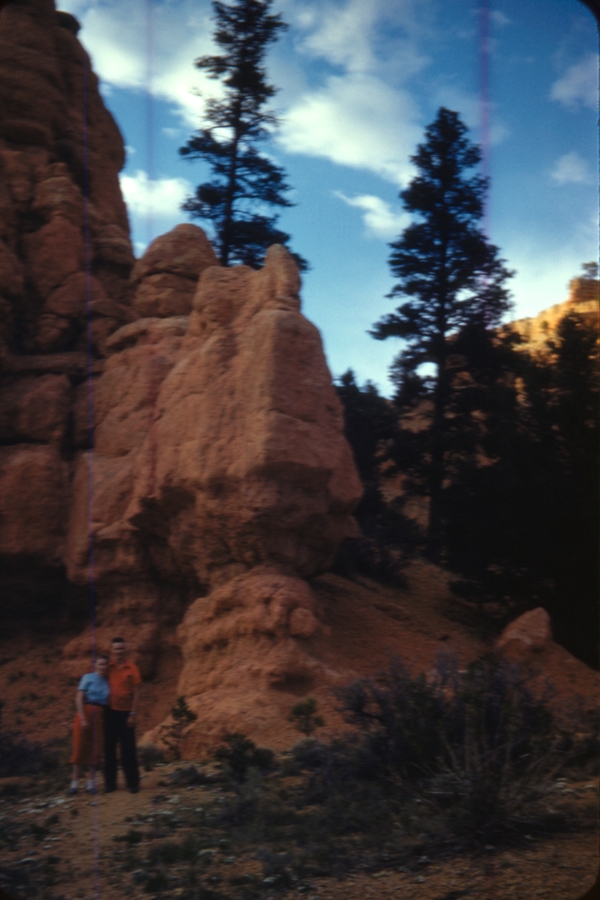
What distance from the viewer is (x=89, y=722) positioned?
26.8ft

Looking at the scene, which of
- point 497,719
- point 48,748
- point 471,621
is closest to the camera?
point 497,719

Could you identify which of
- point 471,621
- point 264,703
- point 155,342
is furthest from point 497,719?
point 155,342

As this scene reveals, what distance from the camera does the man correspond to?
7.77 meters

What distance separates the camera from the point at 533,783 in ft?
19.8

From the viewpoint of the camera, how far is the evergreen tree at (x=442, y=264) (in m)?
17.6

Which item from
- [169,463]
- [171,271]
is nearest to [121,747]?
[169,463]

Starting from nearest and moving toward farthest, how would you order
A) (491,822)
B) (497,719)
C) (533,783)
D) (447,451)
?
1. (491,822)
2. (533,783)
3. (497,719)
4. (447,451)

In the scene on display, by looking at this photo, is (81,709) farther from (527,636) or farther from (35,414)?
(35,414)

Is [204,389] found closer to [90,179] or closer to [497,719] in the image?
[497,719]

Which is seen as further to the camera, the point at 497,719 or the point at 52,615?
the point at 52,615

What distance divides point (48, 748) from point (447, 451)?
903 centimetres

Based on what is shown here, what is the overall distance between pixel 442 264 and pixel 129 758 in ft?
41.3

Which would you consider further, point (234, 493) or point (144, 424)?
point (144, 424)

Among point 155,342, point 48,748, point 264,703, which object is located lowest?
point 48,748
